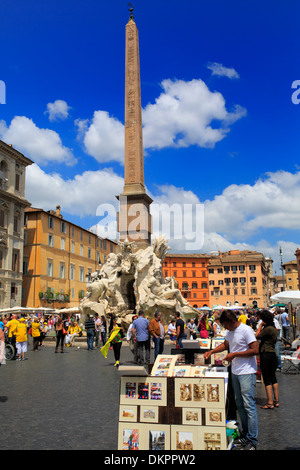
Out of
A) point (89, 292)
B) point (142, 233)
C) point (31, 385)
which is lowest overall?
point (31, 385)

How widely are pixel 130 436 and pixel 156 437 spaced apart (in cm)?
20

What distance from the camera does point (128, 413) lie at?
10.6ft

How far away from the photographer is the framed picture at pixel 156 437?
311cm

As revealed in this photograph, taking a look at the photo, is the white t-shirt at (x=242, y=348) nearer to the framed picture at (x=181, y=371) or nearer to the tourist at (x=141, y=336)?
the framed picture at (x=181, y=371)

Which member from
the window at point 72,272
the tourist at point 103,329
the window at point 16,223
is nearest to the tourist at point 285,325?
the tourist at point 103,329

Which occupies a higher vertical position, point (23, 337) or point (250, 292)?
point (250, 292)

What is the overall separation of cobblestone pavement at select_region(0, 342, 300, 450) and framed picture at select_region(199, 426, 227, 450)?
988mm

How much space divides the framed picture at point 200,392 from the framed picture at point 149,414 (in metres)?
0.18

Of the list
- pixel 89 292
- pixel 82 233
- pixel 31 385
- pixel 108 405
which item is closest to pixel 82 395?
pixel 108 405

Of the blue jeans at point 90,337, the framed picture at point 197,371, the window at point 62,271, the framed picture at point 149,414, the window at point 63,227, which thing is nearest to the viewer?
the framed picture at point 149,414

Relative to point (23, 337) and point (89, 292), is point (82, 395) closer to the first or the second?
point (23, 337)

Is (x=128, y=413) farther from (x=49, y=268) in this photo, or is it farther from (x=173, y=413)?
(x=49, y=268)

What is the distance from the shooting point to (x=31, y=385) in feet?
24.1

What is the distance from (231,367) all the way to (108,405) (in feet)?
7.52
